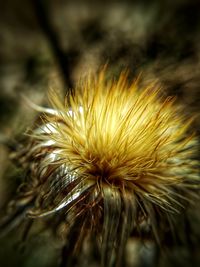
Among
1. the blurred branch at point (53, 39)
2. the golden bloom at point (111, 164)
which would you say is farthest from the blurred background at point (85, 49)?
the golden bloom at point (111, 164)

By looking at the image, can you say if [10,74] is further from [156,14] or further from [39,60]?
[156,14]

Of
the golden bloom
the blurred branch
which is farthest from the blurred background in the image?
the golden bloom

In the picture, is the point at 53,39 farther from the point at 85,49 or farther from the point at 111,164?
the point at 111,164

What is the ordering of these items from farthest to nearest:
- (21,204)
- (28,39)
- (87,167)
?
(28,39) → (21,204) → (87,167)

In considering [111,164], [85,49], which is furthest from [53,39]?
[111,164]

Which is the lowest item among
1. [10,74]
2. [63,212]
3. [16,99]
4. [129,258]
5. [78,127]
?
[129,258]

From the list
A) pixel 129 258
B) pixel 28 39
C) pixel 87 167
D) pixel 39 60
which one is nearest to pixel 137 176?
pixel 87 167

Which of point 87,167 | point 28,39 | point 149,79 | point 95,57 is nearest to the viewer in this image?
point 87,167

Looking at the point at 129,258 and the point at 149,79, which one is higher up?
the point at 149,79

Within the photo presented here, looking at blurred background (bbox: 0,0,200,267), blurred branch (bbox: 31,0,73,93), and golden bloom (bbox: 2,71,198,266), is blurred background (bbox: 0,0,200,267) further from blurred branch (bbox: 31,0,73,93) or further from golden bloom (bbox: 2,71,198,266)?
golden bloom (bbox: 2,71,198,266)
